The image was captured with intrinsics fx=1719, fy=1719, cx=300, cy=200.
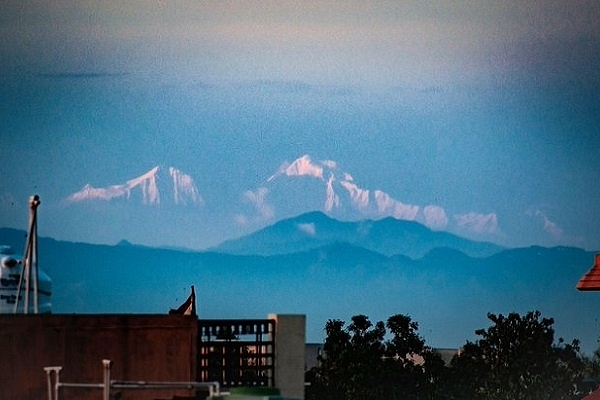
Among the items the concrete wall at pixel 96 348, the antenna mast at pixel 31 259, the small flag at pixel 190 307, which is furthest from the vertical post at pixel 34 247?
the small flag at pixel 190 307

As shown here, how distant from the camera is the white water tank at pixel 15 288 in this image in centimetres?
3297

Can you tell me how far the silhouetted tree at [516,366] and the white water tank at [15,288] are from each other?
27.7 meters

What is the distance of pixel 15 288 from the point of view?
109ft

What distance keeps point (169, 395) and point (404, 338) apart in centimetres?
3077

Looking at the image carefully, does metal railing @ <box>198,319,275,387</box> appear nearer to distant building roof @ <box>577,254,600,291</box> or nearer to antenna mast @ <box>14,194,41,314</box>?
antenna mast @ <box>14,194,41,314</box>

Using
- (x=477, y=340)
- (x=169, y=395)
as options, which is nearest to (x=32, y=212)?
(x=169, y=395)

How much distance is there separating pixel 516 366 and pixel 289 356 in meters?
30.9

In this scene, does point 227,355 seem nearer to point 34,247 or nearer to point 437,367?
point 34,247

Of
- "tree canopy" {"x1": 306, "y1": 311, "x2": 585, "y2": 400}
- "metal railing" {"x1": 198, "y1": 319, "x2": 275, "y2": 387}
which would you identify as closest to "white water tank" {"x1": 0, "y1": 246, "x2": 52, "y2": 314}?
"metal railing" {"x1": 198, "y1": 319, "x2": 275, "y2": 387}

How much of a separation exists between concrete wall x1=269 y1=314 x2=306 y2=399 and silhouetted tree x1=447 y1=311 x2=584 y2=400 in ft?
92.7

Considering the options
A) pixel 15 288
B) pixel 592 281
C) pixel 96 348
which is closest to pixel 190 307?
pixel 15 288

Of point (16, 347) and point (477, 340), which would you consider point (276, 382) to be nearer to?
point (16, 347)

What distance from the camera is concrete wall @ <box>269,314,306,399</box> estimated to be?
102ft

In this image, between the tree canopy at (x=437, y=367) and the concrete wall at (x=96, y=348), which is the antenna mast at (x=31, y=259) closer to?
the concrete wall at (x=96, y=348)
